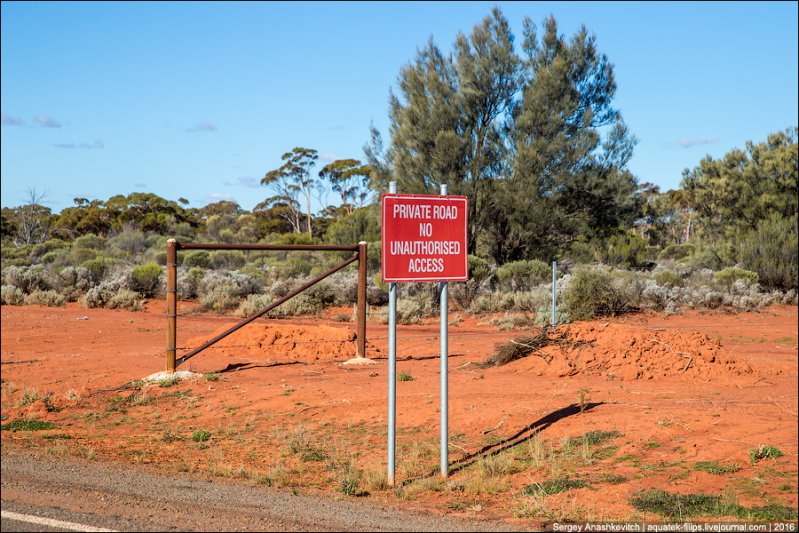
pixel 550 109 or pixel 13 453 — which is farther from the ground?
pixel 550 109

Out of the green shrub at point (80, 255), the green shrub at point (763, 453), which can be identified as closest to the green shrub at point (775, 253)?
the green shrub at point (763, 453)

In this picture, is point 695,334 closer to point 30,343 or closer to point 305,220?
point 30,343

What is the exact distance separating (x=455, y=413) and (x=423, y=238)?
10.0 feet

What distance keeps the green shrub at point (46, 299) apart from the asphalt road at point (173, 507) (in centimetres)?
1938

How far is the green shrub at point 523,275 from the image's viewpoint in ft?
84.6

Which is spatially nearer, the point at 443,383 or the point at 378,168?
the point at 443,383

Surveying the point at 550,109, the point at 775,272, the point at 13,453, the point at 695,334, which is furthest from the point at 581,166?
the point at 13,453

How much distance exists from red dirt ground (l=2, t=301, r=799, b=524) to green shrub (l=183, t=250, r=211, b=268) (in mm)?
19586

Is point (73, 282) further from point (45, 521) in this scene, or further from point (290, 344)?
point (45, 521)

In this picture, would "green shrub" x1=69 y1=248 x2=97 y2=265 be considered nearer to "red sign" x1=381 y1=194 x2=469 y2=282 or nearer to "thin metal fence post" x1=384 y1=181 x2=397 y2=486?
"thin metal fence post" x1=384 y1=181 x2=397 y2=486

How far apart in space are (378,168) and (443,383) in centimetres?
2466

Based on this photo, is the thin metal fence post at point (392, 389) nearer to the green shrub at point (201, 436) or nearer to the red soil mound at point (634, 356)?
the green shrub at point (201, 436)

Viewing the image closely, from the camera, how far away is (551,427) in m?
8.54

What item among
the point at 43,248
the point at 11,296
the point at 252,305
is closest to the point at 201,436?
the point at 252,305
